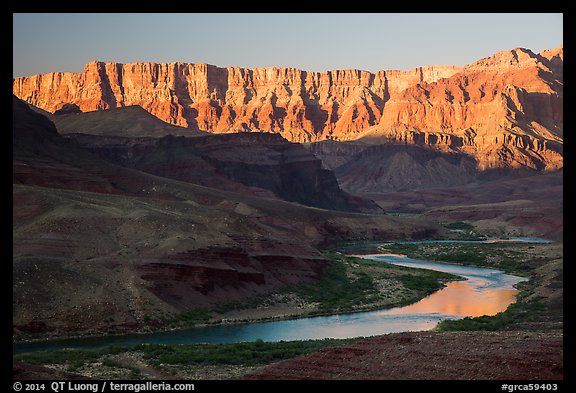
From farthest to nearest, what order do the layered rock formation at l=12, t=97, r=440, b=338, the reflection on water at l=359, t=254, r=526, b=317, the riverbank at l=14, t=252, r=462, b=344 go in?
the reflection on water at l=359, t=254, r=526, b=317, the riverbank at l=14, t=252, r=462, b=344, the layered rock formation at l=12, t=97, r=440, b=338

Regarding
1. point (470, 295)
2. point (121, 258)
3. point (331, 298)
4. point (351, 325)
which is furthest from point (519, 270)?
point (121, 258)

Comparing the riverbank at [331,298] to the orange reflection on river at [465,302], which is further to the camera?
the orange reflection on river at [465,302]

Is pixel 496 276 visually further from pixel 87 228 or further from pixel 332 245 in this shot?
pixel 87 228

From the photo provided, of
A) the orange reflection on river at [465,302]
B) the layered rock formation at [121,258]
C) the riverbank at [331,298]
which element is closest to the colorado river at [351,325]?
the orange reflection on river at [465,302]

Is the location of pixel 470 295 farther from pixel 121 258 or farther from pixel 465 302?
pixel 121 258

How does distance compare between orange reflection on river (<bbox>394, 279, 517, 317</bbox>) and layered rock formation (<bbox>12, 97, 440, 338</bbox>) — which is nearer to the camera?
layered rock formation (<bbox>12, 97, 440, 338</bbox>)

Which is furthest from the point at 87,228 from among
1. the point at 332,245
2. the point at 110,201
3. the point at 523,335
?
the point at 332,245

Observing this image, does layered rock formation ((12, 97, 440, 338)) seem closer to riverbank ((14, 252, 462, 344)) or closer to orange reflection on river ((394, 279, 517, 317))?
riverbank ((14, 252, 462, 344))

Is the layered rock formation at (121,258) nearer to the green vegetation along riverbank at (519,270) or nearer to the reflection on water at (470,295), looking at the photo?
the reflection on water at (470,295)

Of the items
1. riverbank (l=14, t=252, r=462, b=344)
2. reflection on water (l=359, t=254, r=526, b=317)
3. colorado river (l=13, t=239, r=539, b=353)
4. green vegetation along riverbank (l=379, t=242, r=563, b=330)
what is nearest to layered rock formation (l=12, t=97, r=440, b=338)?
riverbank (l=14, t=252, r=462, b=344)
